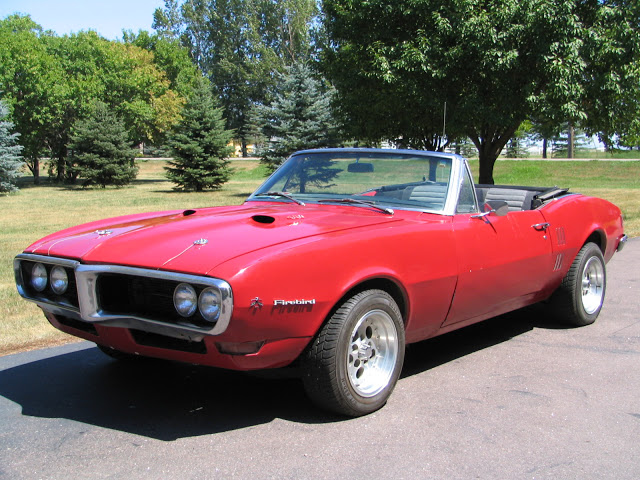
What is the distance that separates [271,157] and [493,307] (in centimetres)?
2363

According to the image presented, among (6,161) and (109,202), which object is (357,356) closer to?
(109,202)

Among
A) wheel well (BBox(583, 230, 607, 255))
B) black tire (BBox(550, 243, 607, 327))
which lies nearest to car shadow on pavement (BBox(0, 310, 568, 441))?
black tire (BBox(550, 243, 607, 327))

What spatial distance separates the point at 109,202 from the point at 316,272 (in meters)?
Answer: 21.5

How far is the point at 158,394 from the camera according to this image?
3.98m

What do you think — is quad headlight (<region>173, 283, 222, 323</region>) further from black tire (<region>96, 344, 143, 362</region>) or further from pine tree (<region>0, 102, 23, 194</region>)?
pine tree (<region>0, 102, 23, 194</region>)

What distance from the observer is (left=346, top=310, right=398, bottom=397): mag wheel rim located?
3613 mm

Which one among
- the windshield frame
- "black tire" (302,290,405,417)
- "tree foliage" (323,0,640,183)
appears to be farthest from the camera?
"tree foliage" (323,0,640,183)

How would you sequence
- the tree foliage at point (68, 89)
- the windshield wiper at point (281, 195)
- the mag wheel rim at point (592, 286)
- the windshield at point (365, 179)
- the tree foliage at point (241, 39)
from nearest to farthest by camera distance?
the windshield at point (365, 179)
the windshield wiper at point (281, 195)
the mag wheel rim at point (592, 286)
the tree foliage at point (68, 89)
the tree foliage at point (241, 39)

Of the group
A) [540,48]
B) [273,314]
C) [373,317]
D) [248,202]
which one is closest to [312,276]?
[273,314]

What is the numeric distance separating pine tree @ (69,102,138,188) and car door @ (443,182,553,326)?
29845mm

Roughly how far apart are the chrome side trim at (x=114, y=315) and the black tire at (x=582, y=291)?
3.51 meters

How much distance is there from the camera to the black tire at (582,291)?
5.49 meters

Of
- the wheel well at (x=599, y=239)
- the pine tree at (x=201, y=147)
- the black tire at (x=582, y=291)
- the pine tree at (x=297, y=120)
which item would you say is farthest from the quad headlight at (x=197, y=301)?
the pine tree at (x=201, y=147)

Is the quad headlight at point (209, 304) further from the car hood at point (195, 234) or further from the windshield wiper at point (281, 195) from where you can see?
the windshield wiper at point (281, 195)
